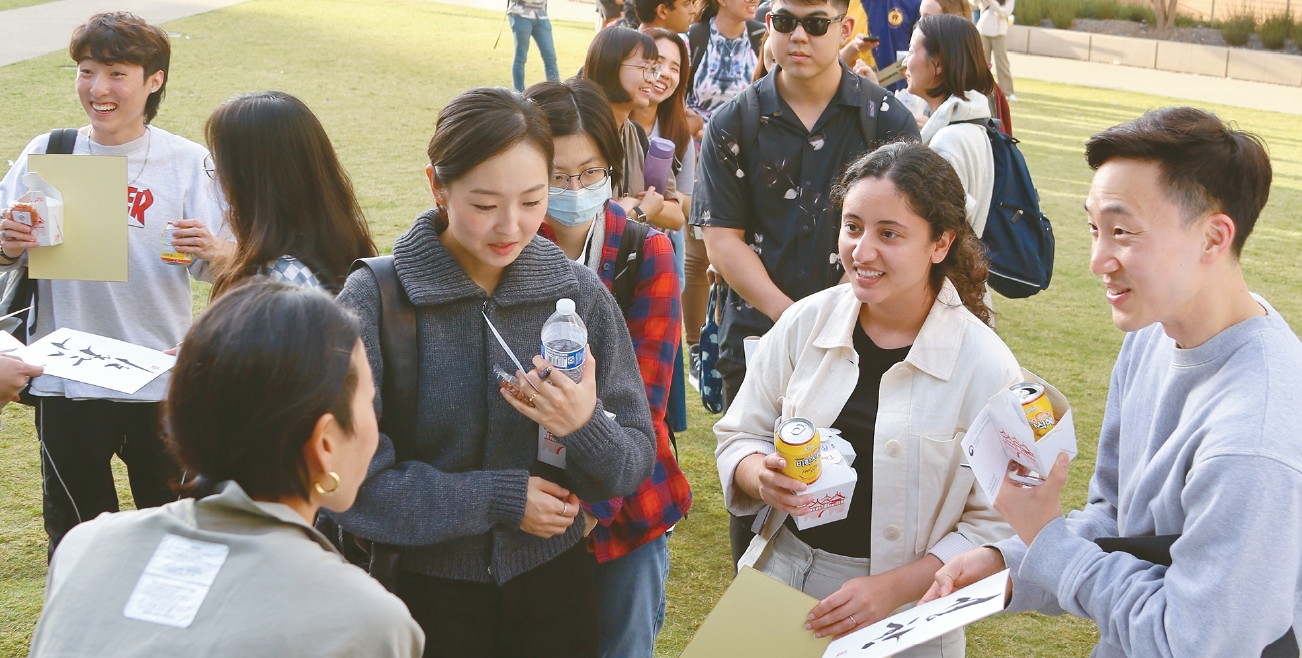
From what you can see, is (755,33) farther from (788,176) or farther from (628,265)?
(628,265)

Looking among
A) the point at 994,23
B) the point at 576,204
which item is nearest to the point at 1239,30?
the point at 994,23

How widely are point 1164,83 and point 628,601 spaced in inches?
690

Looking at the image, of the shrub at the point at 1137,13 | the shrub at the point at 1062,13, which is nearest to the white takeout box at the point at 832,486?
the shrub at the point at 1062,13

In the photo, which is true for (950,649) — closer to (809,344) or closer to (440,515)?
(809,344)

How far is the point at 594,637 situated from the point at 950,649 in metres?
0.86

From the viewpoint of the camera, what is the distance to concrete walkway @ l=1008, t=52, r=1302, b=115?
15.9m

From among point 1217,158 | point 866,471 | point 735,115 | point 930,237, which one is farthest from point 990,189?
point 1217,158

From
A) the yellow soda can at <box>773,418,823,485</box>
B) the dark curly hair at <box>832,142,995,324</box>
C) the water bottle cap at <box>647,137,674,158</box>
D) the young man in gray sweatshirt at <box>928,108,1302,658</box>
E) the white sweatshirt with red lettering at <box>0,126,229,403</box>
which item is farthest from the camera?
the water bottle cap at <box>647,137,674,158</box>

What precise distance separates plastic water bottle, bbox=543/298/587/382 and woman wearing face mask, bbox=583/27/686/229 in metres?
2.09

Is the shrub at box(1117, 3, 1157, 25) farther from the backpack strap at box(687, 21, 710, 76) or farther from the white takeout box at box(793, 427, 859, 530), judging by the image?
→ the white takeout box at box(793, 427, 859, 530)

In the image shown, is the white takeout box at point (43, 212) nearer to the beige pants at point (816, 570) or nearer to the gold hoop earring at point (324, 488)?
the gold hoop earring at point (324, 488)

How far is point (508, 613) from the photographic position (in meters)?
2.38

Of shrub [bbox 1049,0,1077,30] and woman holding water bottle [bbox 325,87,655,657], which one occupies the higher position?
shrub [bbox 1049,0,1077,30]

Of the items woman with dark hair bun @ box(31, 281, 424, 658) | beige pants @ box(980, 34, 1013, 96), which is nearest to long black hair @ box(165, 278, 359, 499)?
woman with dark hair bun @ box(31, 281, 424, 658)
